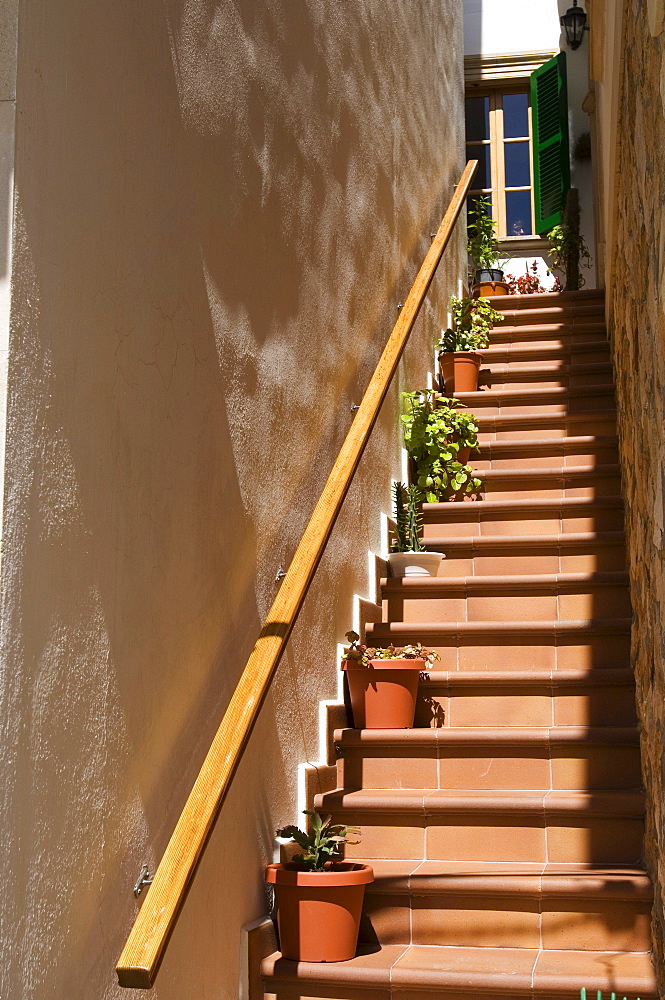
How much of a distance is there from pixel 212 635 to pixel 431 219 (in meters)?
3.95

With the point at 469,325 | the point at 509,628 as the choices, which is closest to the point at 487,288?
the point at 469,325

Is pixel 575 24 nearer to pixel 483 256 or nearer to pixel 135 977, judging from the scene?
pixel 483 256

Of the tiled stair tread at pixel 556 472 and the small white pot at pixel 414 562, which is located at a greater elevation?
the tiled stair tread at pixel 556 472

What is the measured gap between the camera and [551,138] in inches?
347

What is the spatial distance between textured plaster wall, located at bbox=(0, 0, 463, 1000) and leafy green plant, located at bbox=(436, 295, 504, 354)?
2220mm

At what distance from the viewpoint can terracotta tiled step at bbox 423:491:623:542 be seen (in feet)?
14.4

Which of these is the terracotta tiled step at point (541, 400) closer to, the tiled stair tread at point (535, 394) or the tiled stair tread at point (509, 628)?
the tiled stair tread at point (535, 394)

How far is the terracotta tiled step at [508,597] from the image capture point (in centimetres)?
389

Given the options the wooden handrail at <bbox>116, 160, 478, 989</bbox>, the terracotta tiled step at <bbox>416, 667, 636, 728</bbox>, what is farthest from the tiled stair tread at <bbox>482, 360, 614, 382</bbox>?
the terracotta tiled step at <bbox>416, 667, 636, 728</bbox>

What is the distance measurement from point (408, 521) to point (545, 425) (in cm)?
115

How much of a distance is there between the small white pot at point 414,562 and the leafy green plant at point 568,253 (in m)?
4.33

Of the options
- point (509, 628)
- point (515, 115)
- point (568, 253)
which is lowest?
point (509, 628)

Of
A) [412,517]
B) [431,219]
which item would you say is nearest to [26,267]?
[412,517]

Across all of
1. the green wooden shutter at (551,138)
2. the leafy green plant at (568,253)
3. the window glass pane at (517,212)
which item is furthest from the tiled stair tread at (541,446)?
the window glass pane at (517,212)
